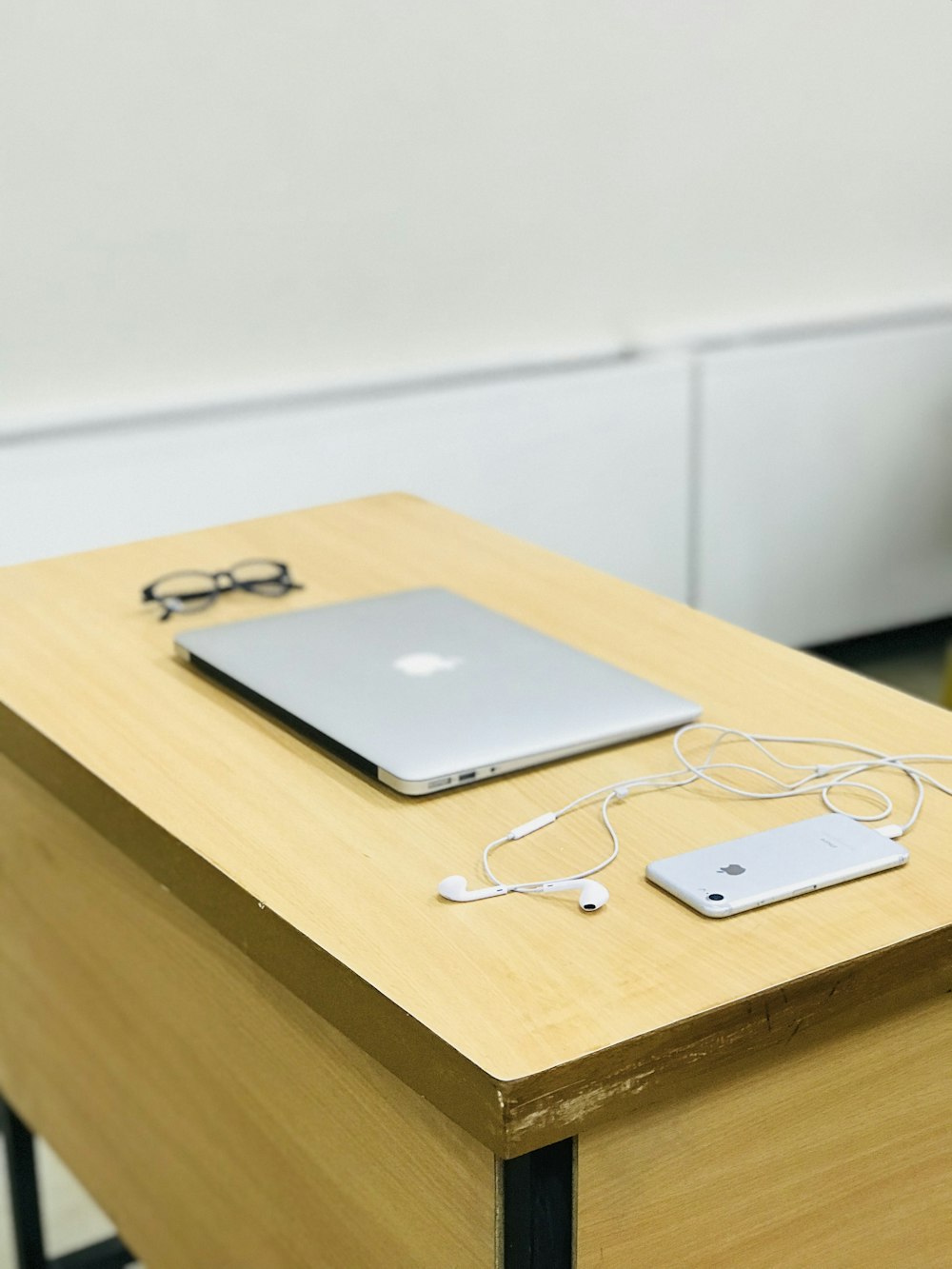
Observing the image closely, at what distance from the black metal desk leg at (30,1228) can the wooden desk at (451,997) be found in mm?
223

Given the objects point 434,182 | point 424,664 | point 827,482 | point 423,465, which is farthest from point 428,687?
point 827,482

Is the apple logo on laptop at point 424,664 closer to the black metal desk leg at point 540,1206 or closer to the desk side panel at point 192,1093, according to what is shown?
the desk side panel at point 192,1093

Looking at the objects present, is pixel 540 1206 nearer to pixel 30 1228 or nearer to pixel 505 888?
pixel 505 888

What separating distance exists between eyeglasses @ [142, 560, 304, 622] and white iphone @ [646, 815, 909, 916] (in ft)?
1.82

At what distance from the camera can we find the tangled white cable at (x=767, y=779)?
84 cm

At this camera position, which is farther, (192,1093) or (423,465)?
(423,465)

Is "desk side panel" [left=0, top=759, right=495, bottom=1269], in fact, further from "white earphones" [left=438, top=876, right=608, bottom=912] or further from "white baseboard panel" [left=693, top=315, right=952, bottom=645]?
"white baseboard panel" [left=693, top=315, right=952, bottom=645]

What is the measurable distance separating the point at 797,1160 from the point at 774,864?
144mm

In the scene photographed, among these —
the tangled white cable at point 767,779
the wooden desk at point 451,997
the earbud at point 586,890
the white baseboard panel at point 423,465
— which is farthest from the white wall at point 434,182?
the earbud at point 586,890

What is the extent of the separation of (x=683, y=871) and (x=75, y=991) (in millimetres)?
554

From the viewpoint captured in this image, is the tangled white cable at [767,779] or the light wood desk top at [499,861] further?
the tangled white cable at [767,779]

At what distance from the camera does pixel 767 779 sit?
907mm

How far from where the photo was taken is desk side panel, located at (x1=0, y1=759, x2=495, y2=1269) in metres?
0.78

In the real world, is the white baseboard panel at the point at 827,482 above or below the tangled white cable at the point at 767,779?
below
